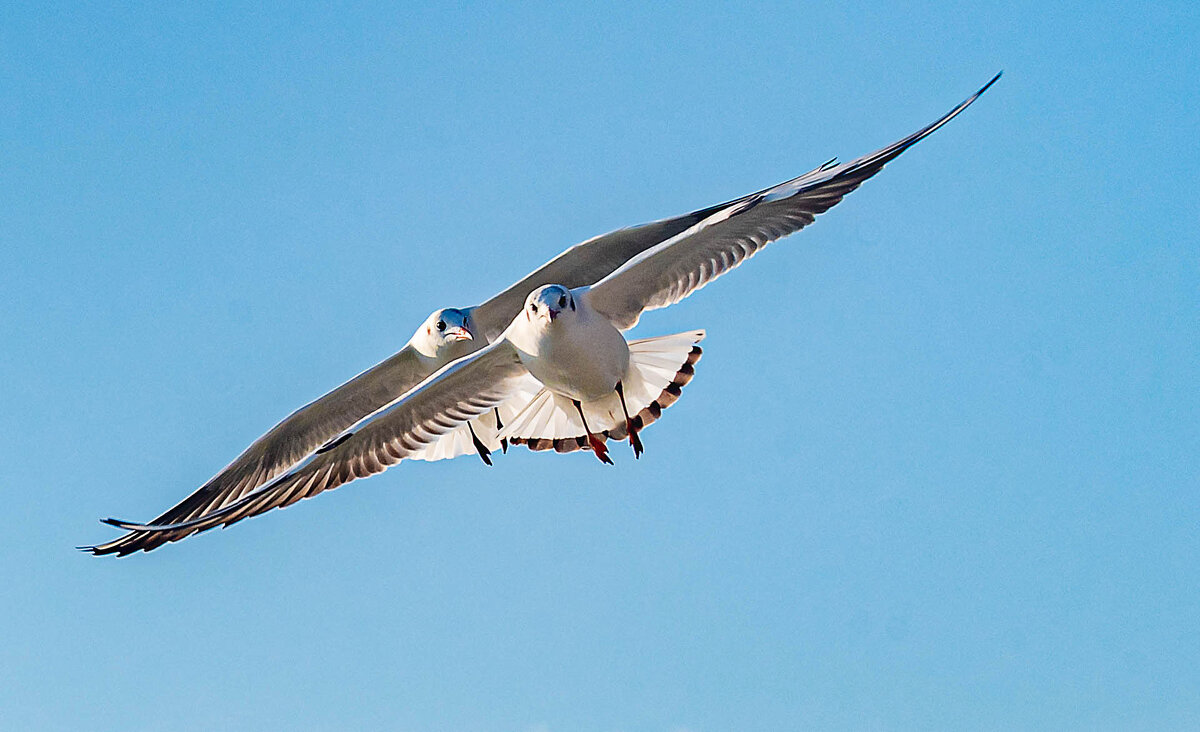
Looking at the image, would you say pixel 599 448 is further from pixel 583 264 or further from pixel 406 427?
pixel 583 264

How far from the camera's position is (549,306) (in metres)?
8.32

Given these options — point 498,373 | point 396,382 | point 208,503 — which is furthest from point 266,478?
point 498,373

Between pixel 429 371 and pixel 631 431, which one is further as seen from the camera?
pixel 429 371

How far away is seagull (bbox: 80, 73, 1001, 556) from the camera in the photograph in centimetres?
850

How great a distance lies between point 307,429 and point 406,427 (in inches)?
65.2

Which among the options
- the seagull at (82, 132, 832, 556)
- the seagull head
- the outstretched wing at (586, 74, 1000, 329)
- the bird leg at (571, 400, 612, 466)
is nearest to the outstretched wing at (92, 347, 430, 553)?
the seagull at (82, 132, 832, 556)

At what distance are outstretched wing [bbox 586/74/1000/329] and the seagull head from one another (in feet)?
1.70

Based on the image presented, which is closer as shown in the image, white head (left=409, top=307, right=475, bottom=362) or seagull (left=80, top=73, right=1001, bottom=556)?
seagull (left=80, top=73, right=1001, bottom=556)

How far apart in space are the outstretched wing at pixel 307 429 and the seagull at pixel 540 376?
0.01 m

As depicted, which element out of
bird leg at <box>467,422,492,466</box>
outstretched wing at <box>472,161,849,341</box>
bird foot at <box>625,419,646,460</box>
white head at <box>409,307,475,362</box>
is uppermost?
outstretched wing at <box>472,161,849,341</box>

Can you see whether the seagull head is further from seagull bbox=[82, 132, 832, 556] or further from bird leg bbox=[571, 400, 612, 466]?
seagull bbox=[82, 132, 832, 556]

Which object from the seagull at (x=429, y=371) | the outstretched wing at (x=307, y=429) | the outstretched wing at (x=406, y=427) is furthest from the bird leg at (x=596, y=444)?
the outstretched wing at (x=307, y=429)

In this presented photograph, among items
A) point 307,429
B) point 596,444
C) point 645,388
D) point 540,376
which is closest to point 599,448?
point 596,444

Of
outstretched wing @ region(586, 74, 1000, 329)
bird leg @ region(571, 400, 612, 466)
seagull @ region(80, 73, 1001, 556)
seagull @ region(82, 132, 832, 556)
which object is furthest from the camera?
seagull @ region(82, 132, 832, 556)
